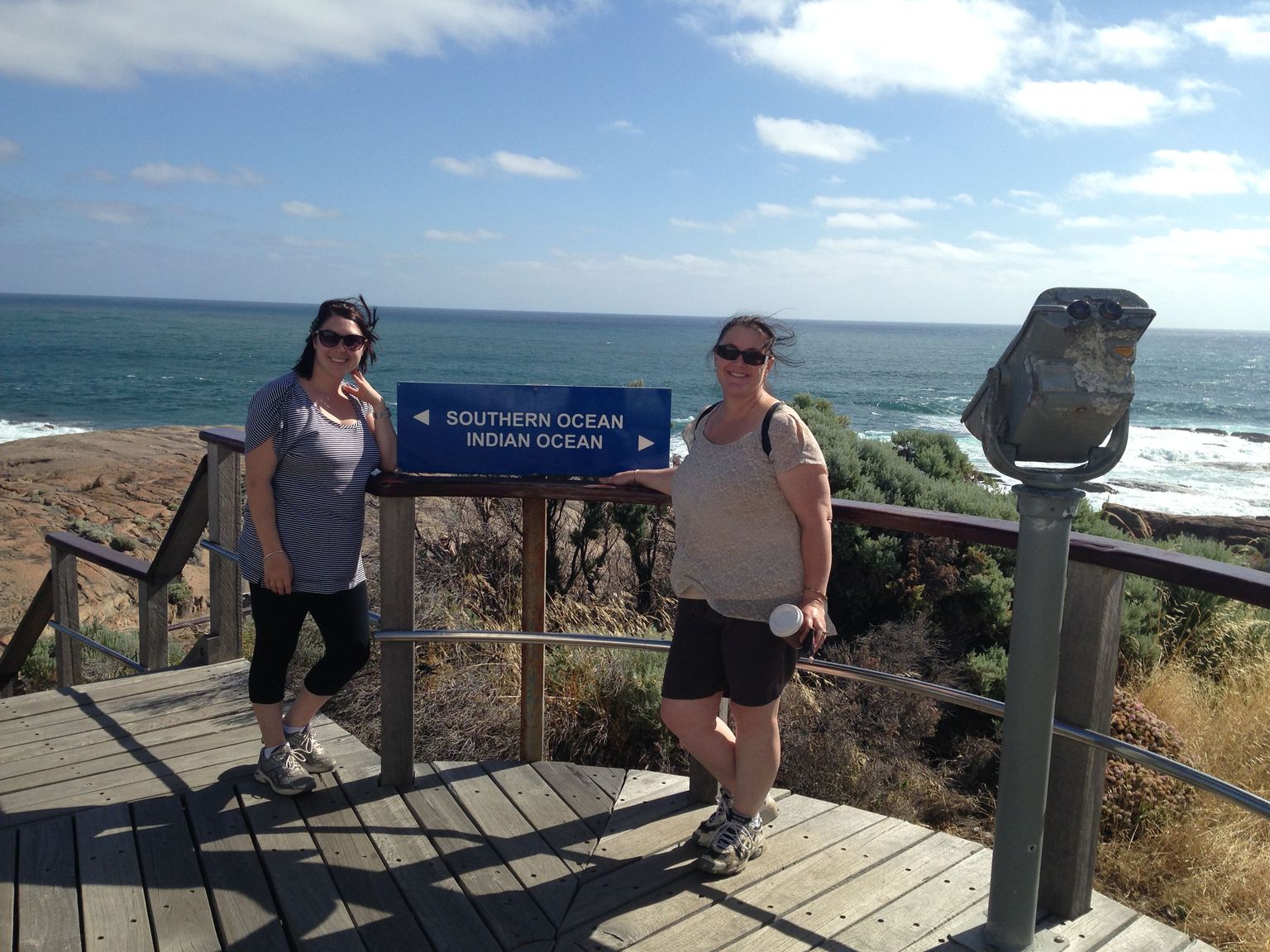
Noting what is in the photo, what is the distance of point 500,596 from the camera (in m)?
6.54

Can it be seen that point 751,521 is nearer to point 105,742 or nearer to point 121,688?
point 105,742

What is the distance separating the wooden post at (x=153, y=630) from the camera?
4.77 metres

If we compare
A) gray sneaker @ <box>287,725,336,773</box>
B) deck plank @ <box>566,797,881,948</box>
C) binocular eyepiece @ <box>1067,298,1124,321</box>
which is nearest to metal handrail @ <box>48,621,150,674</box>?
gray sneaker @ <box>287,725,336,773</box>

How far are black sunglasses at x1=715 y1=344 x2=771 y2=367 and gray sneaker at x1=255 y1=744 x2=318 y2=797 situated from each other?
6.30 ft

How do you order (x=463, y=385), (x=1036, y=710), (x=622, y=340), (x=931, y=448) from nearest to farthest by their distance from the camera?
1. (x=1036, y=710)
2. (x=463, y=385)
3. (x=931, y=448)
4. (x=622, y=340)

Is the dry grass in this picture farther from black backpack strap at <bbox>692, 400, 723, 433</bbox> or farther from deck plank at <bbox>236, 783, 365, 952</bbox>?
deck plank at <bbox>236, 783, 365, 952</bbox>

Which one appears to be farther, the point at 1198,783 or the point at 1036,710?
the point at 1036,710

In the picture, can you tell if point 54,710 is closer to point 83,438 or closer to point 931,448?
point 931,448

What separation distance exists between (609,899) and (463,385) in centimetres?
159

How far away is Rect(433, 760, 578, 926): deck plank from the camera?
2.72m

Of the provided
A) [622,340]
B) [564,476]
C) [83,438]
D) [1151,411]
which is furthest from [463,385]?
[622,340]

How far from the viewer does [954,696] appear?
9.04ft

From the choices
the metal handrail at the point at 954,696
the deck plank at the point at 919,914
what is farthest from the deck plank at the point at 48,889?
the deck plank at the point at 919,914

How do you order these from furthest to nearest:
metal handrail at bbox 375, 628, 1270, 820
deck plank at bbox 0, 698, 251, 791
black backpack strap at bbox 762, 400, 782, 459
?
1. deck plank at bbox 0, 698, 251, 791
2. black backpack strap at bbox 762, 400, 782, 459
3. metal handrail at bbox 375, 628, 1270, 820
